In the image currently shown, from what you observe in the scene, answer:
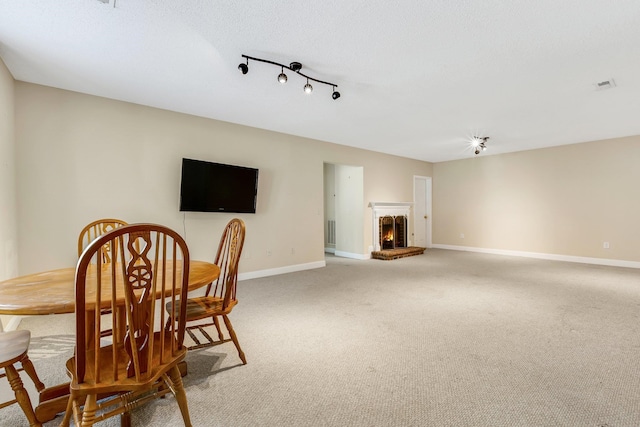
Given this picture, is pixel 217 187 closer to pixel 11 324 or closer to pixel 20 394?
pixel 11 324

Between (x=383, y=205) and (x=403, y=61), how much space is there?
4.43 metres

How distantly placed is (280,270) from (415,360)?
3.16m

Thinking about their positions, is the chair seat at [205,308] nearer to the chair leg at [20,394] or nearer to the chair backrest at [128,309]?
the chair backrest at [128,309]

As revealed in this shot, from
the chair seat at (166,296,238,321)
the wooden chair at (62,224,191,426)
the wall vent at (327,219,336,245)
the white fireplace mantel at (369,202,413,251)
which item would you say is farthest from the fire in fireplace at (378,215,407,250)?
the wooden chair at (62,224,191,426)

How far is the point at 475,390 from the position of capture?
1.75 m

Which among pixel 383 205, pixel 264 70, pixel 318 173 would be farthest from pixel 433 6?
pixel 383 205

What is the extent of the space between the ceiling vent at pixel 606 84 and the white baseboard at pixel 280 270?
14.5ft

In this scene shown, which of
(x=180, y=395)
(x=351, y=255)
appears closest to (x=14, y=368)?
(x=180, y=395)

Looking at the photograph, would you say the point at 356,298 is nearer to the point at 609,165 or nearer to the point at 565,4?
the point at 565,4

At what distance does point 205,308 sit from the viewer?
197 centimetres

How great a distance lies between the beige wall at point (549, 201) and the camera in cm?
543

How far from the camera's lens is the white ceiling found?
196 cm

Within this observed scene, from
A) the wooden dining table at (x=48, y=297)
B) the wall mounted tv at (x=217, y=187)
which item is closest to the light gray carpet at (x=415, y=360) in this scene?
the wooden dining table at (x=48, y=297)

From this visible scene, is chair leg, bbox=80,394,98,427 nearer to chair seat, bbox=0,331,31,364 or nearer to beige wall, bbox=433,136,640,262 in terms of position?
chair seat, bbox=0,331,31,364
